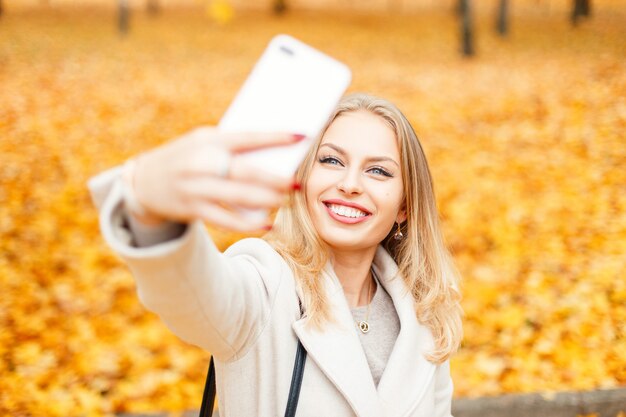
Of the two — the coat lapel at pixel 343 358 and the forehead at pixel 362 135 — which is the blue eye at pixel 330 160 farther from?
the coat lapel at pixel 343 358

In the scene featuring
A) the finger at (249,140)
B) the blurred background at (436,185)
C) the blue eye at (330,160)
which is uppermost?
the finger at (249,140)

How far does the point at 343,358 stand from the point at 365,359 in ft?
0.27

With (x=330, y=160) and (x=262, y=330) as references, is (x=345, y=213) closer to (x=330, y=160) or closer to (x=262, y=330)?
(x=330, y=160)

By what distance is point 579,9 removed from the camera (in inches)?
426

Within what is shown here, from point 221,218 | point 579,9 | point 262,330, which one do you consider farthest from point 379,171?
point 579,9

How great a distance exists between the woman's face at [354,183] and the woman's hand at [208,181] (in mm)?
707

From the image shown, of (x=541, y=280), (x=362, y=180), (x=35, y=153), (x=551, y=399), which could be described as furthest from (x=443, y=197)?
(x=35, y=153)

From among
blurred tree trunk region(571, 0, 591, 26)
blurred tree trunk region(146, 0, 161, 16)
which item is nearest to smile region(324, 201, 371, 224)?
blurred tree trunk region(571, 0, 591, 26)

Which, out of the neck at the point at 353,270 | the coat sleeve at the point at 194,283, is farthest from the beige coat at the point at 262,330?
the neck at the point at 353,270

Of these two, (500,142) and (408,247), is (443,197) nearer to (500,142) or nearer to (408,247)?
(500,142)

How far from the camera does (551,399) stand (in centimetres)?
282

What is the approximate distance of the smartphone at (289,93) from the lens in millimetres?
1008

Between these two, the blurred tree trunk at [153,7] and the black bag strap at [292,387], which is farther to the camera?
the blurred tree trunk at [153,7]

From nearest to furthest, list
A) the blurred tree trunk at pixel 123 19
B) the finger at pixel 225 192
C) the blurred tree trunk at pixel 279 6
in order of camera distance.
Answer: the finger at pixel 225 192 < the blurred tree trunk at pixel 123 19 < the blurred tree trunk at pixel 279 6
